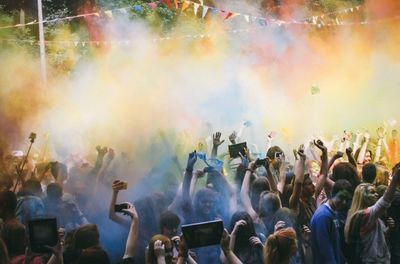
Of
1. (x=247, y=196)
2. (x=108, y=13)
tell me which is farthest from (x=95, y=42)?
(x=247, y=196)

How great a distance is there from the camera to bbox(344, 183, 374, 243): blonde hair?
4.89 meters

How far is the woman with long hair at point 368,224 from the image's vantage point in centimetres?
487

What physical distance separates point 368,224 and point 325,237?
408mm

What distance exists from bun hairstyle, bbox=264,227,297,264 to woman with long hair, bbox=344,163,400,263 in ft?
3.17

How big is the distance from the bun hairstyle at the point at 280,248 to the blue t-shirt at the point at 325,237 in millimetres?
745

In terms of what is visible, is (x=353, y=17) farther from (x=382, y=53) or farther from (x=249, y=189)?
(x=249, y=189)

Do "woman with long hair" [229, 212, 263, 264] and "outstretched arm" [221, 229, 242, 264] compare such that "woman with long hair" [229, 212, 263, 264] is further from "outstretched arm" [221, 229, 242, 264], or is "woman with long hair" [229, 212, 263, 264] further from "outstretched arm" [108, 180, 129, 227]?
"outstretched arm" [108, 180, 129, 227]

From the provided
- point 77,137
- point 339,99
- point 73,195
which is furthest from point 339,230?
point 339,99

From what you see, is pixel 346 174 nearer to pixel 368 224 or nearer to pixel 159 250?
pixel 368 224

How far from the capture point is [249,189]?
6168 mm

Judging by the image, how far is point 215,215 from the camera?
18.6 feet

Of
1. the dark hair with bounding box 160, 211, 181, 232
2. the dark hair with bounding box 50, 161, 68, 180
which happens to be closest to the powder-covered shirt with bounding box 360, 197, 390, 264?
the dark hair with bounding box 160, 211, 181, 232

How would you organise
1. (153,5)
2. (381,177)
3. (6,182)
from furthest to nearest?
(153,5) < (381,177) < (6,182)

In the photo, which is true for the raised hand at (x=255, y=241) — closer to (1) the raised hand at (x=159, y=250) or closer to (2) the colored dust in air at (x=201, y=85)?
(1) the raised hand at (x=159, y=250)
